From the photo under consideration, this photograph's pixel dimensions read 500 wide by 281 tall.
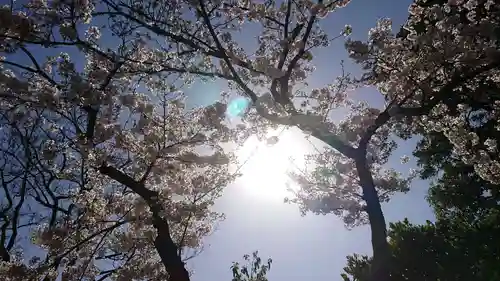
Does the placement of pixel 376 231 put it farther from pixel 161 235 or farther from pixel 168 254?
pixel 161 235

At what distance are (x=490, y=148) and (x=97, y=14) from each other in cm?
823

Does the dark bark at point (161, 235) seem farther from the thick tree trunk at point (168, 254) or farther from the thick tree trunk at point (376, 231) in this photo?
the thick tree trunk at point (376, 231)

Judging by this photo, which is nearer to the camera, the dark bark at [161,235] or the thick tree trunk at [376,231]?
the thick tree trunk at [376,231]

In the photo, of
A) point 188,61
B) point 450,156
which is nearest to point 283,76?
point 188,61

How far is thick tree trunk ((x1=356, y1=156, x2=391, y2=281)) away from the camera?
7.41 m

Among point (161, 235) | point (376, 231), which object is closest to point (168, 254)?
point (161, 235)

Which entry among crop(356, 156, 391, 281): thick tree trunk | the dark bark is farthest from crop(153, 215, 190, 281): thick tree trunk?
crop(356, 156, 391, 281): thick tree trunk

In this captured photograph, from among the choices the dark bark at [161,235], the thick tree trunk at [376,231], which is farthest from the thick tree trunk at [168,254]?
the thick tree trunk at [376,231]

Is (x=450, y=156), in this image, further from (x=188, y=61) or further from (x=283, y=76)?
(x=188, y=61)

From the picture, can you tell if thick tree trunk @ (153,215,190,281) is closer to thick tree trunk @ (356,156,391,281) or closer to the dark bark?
the dark bark

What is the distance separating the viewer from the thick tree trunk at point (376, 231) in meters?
7.41

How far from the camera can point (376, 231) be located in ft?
25.8

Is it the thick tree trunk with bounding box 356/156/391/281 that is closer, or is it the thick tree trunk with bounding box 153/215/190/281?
the thick tree trunk with bounding box 356/156/391/281

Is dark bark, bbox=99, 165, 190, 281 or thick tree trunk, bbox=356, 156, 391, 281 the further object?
dark bark, bbox=99, 165, 190, 281
